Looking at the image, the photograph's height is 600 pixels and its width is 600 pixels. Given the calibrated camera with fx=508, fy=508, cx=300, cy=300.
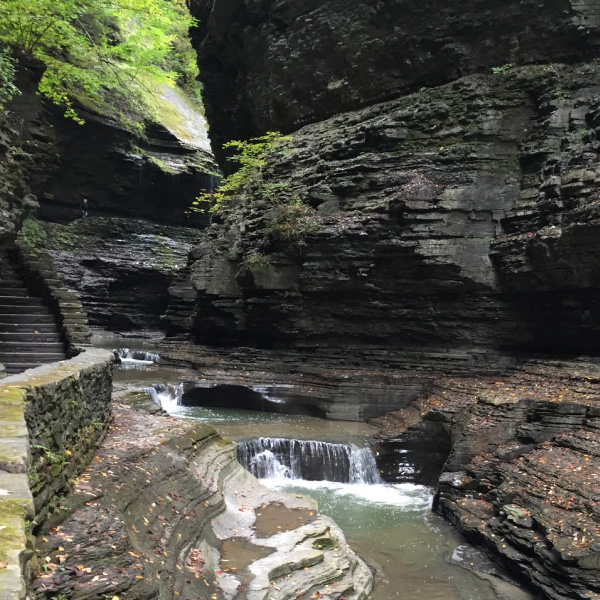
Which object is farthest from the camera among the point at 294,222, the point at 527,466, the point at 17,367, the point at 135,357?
the point at 135,357

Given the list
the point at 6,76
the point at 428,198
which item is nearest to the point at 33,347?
the point at 6,76

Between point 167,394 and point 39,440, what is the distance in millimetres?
12510

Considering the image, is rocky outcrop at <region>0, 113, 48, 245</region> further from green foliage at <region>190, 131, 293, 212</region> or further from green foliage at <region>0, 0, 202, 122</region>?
green foliage at <region>190, 131, 293, 212</region>

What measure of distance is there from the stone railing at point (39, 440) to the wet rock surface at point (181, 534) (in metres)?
0.36

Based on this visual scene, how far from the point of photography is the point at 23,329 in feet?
47.9

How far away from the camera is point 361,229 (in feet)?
59.5

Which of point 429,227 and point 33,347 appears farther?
point 429,227

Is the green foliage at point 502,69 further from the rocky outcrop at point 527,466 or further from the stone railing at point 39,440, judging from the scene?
the stone railing at point 39,440

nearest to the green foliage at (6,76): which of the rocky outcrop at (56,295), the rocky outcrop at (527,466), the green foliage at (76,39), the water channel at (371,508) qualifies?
the green foliage at (76,39)

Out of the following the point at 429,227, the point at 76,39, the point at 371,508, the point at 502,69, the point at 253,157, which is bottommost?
the point at 371,508

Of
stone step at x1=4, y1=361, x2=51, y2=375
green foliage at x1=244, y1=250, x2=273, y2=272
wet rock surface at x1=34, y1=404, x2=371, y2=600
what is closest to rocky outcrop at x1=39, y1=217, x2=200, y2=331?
green foliage at x1=244, y1=250, x2=273, y2=272

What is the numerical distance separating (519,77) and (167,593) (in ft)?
62.9

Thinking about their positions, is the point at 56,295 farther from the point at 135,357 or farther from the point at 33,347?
the point at 135,357

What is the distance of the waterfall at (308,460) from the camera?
44.5 feet
